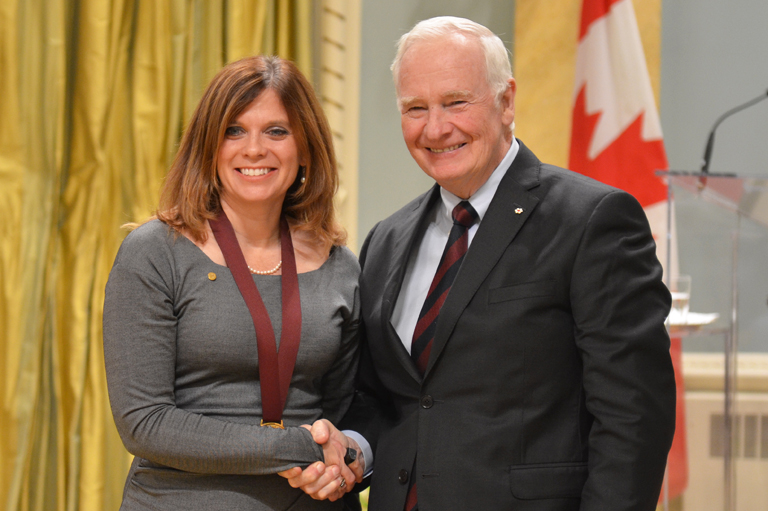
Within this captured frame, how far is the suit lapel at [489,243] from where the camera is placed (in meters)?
1.70

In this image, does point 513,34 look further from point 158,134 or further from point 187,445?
point 187,445

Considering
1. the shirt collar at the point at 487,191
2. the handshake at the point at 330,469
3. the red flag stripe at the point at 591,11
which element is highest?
the red flag stripe at the point at 591,11

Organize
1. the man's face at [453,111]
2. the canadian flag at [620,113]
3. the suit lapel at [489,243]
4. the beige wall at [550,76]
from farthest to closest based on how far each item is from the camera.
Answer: the beige wall at [550,76] → the canadian flag at [620,113] → the man's face at [453,111] → the suit lapel at [489,243]

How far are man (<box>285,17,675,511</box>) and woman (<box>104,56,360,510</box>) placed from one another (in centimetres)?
14

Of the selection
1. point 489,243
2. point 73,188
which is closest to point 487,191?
point 489,243

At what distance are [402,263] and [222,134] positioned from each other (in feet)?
1.93

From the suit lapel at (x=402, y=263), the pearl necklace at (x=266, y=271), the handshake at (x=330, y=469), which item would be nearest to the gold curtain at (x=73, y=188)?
the pearl necklace at (x=266, y=271)

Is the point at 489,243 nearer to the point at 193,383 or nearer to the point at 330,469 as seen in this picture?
the point at 330,469

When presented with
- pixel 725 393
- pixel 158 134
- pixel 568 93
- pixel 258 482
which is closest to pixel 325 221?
pixel 258 482

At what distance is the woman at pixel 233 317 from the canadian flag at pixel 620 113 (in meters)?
1.90

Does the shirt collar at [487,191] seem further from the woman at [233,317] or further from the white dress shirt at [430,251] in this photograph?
the woman at [233,317]

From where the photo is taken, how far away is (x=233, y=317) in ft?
5.94

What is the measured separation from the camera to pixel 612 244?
161 centimetres

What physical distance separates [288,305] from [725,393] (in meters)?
1.88
